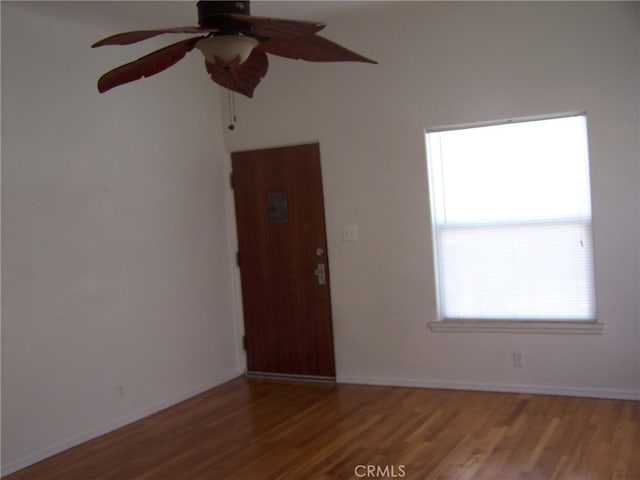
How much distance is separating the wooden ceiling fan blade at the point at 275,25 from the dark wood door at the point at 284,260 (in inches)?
128

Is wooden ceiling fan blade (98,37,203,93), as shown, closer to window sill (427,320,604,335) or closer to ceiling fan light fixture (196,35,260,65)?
ceiling fan light fixture (196,35,260,65)

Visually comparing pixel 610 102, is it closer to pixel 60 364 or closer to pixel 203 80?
pixel 203 80

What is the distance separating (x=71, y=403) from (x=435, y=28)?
3636 millimetres

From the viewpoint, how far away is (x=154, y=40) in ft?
16.5

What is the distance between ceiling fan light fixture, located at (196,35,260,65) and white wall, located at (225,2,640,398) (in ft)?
8.96

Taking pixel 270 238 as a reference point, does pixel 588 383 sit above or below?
below

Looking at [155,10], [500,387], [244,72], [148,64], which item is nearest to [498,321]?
[500,387]

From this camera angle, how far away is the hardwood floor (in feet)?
11.3

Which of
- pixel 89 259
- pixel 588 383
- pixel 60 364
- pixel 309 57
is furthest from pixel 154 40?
pixel 588 383

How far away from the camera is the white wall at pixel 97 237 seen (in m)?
3.94

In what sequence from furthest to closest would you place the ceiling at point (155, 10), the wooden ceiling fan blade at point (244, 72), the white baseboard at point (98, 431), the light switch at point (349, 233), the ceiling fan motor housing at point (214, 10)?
the light switch at point (349, 233), the ceiling at point (155, 10), the white baseboard at point (98, 431), the wooden ceiling fan blade at point (244, 72), the ceiling fan motor housing at point (214, 10)

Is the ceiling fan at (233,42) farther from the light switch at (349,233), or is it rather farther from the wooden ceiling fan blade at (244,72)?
the light switch at (349,233)

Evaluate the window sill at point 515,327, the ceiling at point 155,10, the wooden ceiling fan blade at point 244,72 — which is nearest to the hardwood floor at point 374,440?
the window sill at point 515,327

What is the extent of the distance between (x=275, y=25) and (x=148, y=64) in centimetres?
56
